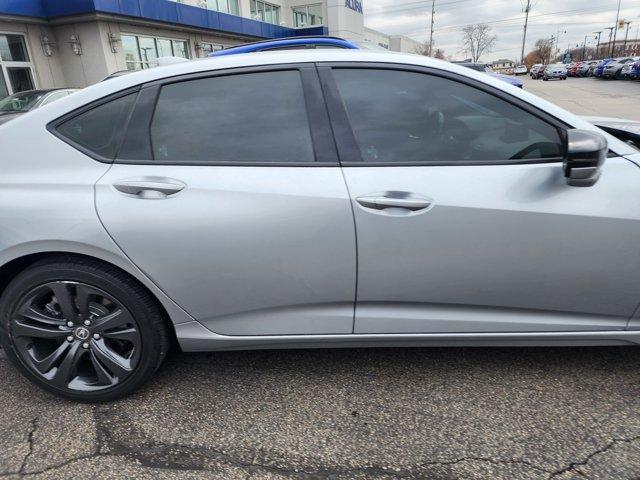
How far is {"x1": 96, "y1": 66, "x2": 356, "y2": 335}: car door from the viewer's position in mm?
2090

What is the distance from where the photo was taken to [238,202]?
2.09 meters

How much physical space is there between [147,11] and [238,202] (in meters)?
19.3

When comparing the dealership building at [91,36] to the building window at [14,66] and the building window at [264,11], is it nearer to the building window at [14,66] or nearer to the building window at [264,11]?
the building window at [14,66]

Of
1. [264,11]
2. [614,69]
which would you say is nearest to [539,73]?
[614,69]

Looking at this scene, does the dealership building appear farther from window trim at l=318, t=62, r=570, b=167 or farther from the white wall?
window trim at l=318, t=62, r=570, b=167

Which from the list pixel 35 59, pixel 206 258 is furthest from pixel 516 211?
pixel 35 59

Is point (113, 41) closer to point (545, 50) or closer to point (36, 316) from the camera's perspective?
point (36, 316)

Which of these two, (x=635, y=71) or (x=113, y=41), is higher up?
(x=113, y=41)

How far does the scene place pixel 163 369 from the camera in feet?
8.75

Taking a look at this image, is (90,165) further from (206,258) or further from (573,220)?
(573,220)

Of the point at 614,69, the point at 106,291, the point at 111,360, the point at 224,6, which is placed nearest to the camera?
the point at 106,291

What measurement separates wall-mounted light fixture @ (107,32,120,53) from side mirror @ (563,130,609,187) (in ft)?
63.1

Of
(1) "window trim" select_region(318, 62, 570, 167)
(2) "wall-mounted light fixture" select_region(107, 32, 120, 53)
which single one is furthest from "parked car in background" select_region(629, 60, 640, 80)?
(1) "window trim" select_region(318, 62, 570, 167)

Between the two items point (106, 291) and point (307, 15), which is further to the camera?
→ point (307, 15)
